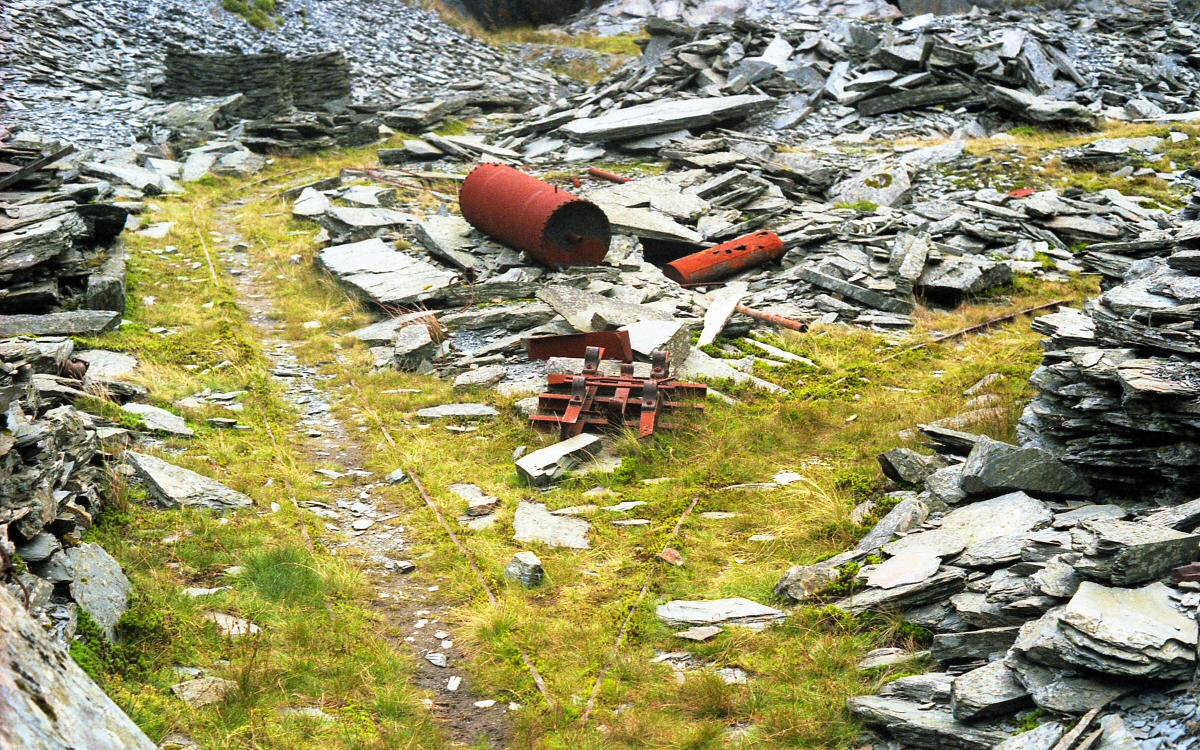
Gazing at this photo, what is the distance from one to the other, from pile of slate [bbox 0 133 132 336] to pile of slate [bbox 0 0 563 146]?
9087 millimetres

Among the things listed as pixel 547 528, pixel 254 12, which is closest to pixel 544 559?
pixel 547 528

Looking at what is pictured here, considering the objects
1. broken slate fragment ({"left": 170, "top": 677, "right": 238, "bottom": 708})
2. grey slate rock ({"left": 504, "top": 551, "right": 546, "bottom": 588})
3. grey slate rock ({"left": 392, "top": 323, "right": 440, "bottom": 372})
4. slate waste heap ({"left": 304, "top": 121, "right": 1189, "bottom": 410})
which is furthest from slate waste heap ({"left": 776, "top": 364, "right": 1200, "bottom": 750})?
grey slate rock ({"left": 392, "top": 323, "right": 440, "bottom": 372})

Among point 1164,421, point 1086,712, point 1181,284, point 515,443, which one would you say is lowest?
point 515,443

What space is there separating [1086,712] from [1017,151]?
16065mm

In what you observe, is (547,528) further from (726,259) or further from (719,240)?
(719,240)

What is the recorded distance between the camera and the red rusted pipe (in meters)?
17.6

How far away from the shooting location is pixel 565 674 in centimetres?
525

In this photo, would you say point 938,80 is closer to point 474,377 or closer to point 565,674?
point 474,377

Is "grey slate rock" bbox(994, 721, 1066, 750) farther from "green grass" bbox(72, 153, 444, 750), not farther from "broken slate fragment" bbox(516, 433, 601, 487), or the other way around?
"broken slate fragment" bbox(516, 433, 601, 487)

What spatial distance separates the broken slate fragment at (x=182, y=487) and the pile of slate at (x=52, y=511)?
319mm

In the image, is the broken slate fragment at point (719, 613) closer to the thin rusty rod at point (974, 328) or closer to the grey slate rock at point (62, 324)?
the thin rusty rod at point (974, 328)

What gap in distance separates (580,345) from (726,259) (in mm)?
4359

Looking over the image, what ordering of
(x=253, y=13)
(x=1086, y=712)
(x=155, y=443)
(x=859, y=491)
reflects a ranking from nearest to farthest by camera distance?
(x=1086, y=712)
(x=859, y=491)
(x=155, y=443)
(x=253, y=13)

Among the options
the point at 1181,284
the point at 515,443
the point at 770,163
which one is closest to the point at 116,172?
the point at 770,163
